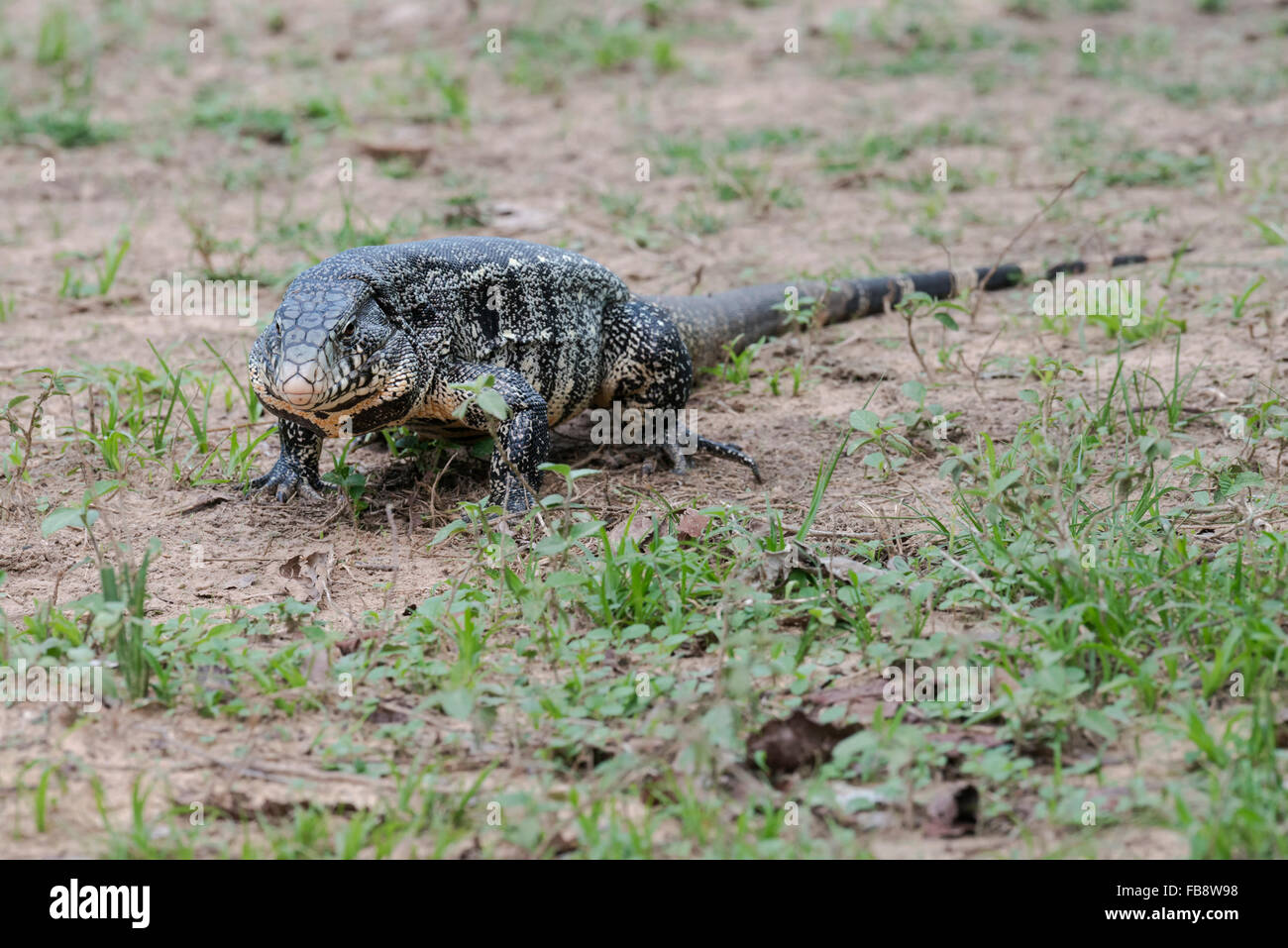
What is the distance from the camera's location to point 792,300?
652cm

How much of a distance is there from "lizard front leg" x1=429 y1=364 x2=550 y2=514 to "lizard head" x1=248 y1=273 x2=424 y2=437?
167 mm

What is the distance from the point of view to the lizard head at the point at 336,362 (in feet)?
16.0

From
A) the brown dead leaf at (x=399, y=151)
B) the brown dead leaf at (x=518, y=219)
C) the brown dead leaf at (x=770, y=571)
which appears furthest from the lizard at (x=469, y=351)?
the brown dead leaf at (x=399, y=151)

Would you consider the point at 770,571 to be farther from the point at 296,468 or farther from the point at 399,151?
the point at 399,151

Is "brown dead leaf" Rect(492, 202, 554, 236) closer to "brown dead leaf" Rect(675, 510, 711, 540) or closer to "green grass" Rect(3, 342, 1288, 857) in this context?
"green grass" Rect(3, 342, 1288, 857)

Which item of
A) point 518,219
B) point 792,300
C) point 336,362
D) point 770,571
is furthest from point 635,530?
point 518,219

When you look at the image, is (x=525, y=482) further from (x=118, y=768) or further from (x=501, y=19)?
(x=501, y=19)

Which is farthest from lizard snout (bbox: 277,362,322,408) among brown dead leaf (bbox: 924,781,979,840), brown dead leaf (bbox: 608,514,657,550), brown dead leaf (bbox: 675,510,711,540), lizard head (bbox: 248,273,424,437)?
brown dead leaf (bbox: 924,781,979,840)

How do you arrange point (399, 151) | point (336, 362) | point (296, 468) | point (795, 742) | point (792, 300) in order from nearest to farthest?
point (795, 742), point (336, 362), point (296, 468), point (792, 300), point (399, 151)

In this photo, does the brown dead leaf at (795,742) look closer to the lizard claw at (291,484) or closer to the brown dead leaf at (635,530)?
the brown dead leaf at (635,530)

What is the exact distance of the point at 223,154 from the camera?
10.8 metres

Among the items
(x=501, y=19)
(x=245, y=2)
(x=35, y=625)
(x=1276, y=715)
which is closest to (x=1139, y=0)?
(x=501, y=19)

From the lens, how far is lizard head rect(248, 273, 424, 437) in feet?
16.0

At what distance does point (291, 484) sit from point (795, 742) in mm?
2924
